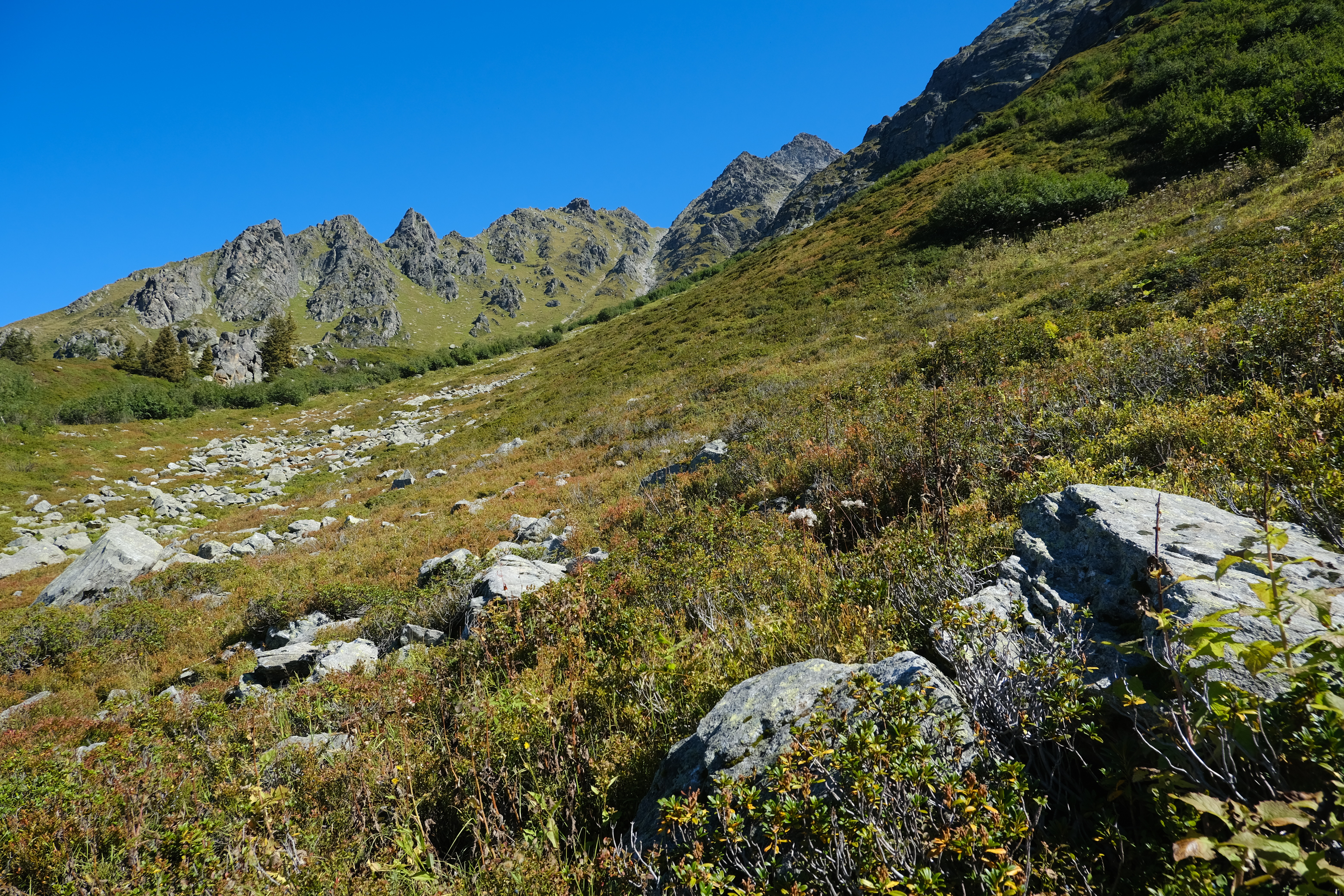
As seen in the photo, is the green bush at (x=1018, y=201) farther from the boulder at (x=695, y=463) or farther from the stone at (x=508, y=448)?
the stone at (x=508, y=448)

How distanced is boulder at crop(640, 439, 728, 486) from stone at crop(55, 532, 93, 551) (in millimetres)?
15735

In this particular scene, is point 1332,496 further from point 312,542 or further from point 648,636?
point 312,542

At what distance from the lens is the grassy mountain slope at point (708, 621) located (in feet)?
7.15

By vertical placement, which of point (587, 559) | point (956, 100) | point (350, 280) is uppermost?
point (350, 280)

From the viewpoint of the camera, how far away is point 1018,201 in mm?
24328

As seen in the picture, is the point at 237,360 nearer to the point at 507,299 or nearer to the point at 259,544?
the point at 259,544

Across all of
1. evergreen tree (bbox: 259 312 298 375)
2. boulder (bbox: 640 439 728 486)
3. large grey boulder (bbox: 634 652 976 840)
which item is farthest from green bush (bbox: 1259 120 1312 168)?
evergreen tree (bbox: 259 312 298 375)

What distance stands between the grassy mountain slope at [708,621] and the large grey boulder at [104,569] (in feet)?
2.44

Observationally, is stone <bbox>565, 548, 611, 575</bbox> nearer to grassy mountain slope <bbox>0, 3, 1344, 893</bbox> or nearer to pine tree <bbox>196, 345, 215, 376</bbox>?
grassy mountain slope <bbox>0, 3, 1344, 893</bbox>

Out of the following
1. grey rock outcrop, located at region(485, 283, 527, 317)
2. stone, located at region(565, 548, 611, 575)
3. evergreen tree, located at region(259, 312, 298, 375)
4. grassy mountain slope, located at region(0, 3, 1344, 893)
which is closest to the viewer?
grassy mountain slope, located at region(0, 3, 1344, 893)

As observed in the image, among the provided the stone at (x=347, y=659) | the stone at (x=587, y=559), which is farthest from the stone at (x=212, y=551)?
the stone at (x=587, y=559)

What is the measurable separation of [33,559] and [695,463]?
56.4 ft

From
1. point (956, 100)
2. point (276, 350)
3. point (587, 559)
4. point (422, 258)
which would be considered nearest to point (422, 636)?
point (587, 559)

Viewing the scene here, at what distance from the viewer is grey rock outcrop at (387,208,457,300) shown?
159750 millimetres
